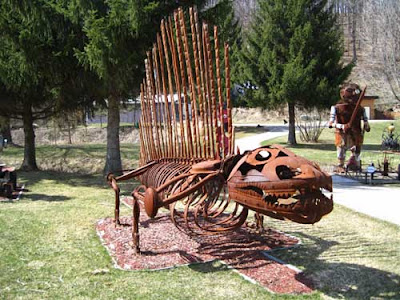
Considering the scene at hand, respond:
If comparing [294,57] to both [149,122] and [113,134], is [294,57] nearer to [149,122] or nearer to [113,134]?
[113,134]

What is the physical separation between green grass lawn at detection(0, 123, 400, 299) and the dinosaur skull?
108 cm

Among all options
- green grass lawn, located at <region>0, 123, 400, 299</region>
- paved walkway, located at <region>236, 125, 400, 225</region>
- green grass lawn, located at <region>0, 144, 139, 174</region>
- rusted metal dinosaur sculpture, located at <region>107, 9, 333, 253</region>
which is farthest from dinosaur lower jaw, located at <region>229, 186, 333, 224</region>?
green grass lawn, located at <region>0, 144, 139, 174</region>

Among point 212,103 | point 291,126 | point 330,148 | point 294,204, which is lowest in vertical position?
point 330,148

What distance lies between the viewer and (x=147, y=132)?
23.5 feet

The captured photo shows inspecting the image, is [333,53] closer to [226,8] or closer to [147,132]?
[226,8]

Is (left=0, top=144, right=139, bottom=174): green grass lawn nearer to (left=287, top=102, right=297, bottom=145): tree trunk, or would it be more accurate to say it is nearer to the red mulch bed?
(left=287, top=102, right=297, bottom=145): tree trunk

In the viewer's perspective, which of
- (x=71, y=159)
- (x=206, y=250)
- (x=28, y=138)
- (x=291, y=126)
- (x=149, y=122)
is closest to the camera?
(x=206, y=250)

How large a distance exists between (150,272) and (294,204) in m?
2.19

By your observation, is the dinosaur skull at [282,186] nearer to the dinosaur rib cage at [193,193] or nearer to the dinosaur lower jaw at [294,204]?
the dinosaur lower jaw at [294,204]

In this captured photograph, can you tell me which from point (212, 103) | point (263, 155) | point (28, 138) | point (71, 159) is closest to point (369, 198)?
point (212, 103)

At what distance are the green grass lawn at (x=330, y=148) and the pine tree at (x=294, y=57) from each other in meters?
1.41

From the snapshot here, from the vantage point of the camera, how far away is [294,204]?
4074 millimetres

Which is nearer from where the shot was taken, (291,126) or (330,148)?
(330,148)

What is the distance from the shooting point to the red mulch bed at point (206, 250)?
526 cm
